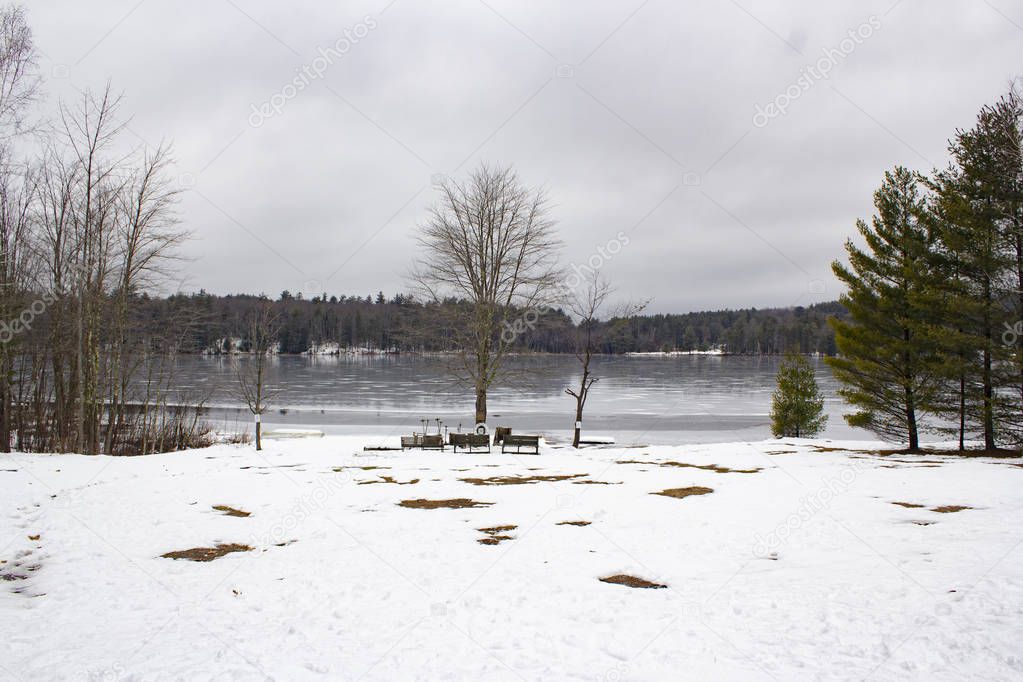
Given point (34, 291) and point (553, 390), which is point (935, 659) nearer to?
point (34, 291)

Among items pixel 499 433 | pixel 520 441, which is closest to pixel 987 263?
pixel 520 441

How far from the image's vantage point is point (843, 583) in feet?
22.1

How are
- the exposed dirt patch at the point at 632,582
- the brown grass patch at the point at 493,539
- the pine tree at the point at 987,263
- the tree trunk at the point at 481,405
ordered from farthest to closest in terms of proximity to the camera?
the tree trunk at the point at 481,405 < the pine tree at the point at 987,263 < the brown grass patch at the point at 493,539 < the exposed dirt patch at the point at 632,582

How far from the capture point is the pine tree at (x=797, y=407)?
28.8 m

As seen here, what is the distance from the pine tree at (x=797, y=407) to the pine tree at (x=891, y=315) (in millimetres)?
6405

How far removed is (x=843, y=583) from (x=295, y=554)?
6982 mm

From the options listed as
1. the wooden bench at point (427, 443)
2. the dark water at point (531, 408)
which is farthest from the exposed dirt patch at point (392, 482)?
the dark water at point (531, 408)

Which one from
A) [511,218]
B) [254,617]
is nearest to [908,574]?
[254,617]

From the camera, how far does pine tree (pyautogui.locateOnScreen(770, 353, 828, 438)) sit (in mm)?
28797

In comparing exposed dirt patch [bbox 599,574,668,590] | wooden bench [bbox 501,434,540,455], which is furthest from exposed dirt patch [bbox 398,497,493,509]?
wooden bench [bbox 501,434,540,455]

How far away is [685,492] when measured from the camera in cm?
1268

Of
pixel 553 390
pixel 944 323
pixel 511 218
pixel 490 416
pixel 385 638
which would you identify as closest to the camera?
pixel 385 638

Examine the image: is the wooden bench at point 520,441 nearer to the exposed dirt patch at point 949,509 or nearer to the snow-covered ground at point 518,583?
the snow-covered ground at point 518,583

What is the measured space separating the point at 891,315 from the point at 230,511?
2123 centimetres
